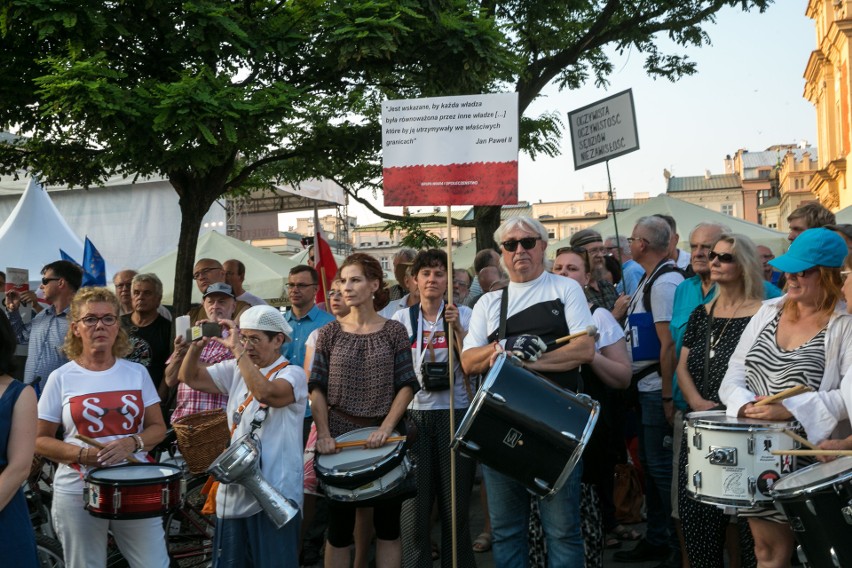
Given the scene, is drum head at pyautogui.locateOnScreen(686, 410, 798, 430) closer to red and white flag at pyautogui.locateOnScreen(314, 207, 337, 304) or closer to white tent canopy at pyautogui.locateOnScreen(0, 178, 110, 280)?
red and white flag at pyautogui.locateOnScreen(314, 207, 337, 304)

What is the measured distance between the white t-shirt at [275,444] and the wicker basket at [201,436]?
0.87 m

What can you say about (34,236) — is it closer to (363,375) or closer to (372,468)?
(363,375)

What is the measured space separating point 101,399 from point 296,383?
1.05 metres

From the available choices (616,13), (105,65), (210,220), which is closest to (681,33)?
(616,13)

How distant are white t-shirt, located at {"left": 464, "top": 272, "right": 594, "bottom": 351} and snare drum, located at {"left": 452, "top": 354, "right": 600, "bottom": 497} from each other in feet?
2.08

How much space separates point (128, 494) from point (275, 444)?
786 millimetres

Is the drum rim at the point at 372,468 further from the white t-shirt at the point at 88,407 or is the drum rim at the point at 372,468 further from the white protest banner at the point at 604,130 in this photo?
the white protest banner at the point at 604,130

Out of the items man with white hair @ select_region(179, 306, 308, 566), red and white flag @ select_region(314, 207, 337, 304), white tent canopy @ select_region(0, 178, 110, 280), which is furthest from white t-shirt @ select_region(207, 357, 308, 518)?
white tent canopy @ select_region(0, 178, 110, 280)

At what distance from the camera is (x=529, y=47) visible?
17.1 m

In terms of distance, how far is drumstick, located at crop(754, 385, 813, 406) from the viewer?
4.25 m

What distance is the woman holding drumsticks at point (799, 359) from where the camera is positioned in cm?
427

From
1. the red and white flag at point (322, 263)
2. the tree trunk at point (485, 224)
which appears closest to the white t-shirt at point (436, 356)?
the red and white flag at point (322, 263)

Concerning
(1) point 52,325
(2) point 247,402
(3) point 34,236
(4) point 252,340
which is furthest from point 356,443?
(3) point 34,236

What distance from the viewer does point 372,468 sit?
538cm
